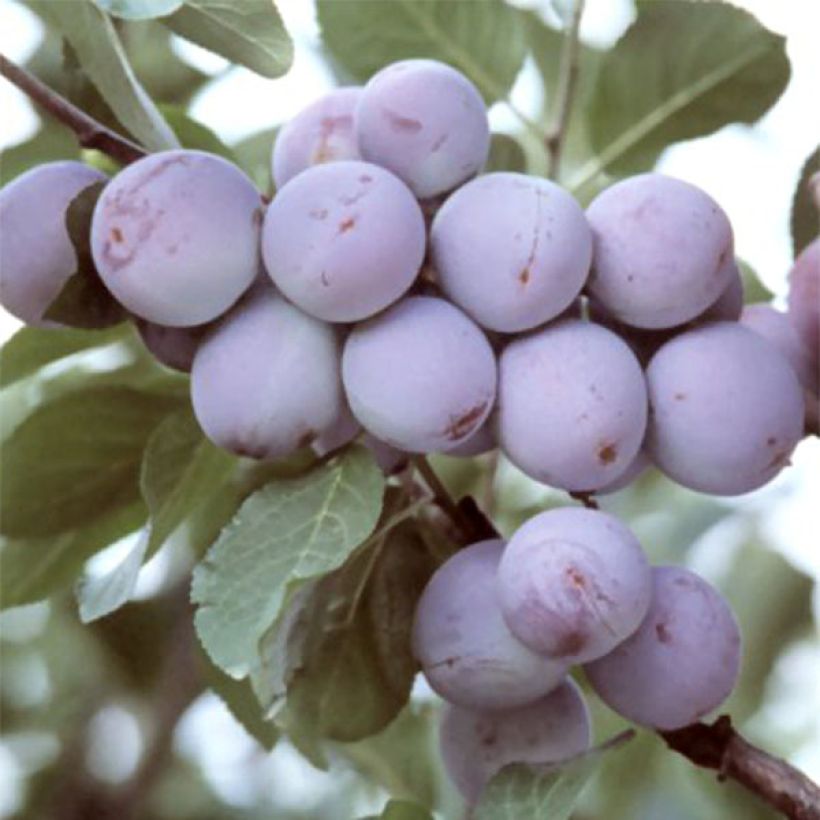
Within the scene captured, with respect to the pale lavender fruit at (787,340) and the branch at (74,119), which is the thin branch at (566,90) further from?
the branch at (74,119)

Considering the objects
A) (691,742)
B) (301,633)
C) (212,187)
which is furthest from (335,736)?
(212,187)

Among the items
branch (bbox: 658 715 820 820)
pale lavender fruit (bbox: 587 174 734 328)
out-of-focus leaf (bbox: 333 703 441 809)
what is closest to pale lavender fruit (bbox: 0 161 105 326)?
pale lavender fruit (bbox: 587 174 734 328)

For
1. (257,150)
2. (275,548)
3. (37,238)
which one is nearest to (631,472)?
(275,548)

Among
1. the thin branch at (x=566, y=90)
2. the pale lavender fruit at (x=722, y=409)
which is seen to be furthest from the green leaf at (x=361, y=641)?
the thin branch at (x=566, y=90)

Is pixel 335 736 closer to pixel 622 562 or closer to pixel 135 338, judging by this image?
pixel 622 562

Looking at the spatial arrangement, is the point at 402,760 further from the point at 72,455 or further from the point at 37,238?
the point at 37,238
